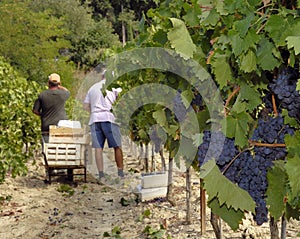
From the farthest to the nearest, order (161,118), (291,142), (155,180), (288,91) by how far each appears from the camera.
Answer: (155,180), (161,118), (288,91), (291,142)

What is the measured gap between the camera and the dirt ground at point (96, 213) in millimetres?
4957

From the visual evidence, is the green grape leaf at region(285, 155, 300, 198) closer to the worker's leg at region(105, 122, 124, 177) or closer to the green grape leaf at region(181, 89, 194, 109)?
the green grape leaf at region(181, 89, 194, 109)

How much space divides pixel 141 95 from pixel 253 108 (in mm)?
3517

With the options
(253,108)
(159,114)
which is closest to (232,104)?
(253,108)

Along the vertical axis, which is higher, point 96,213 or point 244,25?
point 244,25

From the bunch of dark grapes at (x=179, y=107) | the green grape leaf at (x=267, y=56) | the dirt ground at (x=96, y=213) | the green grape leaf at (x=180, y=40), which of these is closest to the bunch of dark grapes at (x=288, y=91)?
the green grape leaf at (x=267, y=56)

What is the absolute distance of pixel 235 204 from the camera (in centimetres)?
218

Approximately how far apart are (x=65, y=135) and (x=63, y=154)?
32 cm

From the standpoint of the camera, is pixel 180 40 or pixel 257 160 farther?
pixel 180 40

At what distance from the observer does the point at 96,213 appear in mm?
6309

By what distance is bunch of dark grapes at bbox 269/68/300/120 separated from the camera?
6.91 ft

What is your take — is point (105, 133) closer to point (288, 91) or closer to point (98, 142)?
point (98, 142)

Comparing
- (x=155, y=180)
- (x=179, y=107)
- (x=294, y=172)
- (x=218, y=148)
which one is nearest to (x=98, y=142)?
(x=155, y=180)

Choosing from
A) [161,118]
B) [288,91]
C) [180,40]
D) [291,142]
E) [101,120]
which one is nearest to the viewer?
[291,142]
